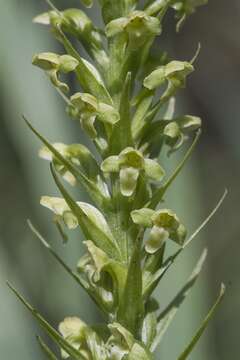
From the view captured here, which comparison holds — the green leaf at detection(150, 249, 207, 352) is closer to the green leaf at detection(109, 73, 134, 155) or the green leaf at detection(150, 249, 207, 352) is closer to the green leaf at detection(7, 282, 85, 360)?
the green leaf at detection(7, 282, 85, 360)

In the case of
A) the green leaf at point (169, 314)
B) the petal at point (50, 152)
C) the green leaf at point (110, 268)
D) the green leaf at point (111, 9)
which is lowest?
the green leaf at point (169, 314)

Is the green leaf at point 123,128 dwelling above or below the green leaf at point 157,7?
below

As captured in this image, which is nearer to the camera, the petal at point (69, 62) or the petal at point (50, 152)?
the petal at point (69, 62)

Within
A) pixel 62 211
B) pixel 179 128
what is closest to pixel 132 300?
pixel 62 211

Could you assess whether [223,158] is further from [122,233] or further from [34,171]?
[122,233]

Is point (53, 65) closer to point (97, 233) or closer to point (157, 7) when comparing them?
point (157, 7)

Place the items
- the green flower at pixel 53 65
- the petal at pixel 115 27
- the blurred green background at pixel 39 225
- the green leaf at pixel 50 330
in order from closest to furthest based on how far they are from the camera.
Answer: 1. the green leaf at pixel 50 330
2. the petal at pixel 115 27
3. the green flower at pixel 53 65
4. the blurred green background at pixel 39 225

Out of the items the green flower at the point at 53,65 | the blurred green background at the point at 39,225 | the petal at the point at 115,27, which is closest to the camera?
the petal at the point at 115,27

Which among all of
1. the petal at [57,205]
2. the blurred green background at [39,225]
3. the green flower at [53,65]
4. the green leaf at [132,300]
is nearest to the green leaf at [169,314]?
the green leaf at [132,300]

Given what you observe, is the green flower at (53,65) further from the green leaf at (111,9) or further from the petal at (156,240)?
the petal at (156,240)
